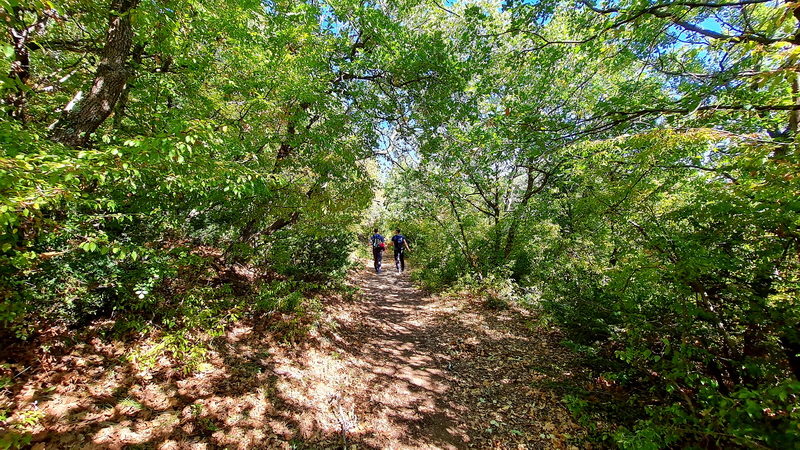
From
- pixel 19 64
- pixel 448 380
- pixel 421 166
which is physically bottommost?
pixel 448 380

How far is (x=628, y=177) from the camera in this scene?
17.6 ft

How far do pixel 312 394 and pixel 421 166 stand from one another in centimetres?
609

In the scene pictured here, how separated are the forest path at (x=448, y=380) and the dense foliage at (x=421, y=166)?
23.8 inches

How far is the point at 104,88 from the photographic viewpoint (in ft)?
10.8

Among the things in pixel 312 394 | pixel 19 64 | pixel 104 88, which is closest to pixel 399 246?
pixel 312 394

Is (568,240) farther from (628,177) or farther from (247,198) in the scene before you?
(247,198)

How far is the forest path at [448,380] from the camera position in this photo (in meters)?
3.64

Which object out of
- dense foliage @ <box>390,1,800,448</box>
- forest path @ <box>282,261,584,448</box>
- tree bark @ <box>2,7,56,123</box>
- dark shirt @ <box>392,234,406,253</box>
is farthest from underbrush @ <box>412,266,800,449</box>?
dark shirt @ <box>392,234,406,253</box>

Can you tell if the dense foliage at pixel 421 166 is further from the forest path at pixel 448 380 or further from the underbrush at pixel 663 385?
the forest path at pixel 448 380

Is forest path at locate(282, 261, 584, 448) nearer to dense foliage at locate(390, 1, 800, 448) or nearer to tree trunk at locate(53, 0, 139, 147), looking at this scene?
dense foliage at locate(390, 1, 800, 448)

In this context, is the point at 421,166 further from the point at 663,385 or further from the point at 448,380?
the point at 663,385

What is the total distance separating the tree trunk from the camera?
3.22m

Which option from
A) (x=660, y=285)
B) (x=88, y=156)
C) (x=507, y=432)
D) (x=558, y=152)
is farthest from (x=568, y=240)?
(x=88, y=156)

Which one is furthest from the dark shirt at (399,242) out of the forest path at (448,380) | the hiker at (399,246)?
the forest path at (448,380)
